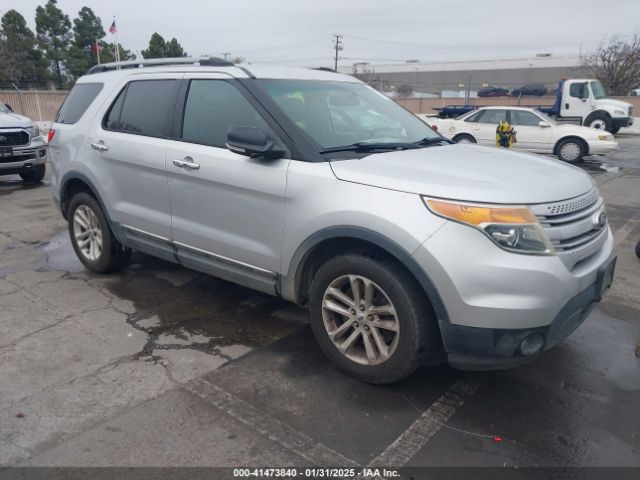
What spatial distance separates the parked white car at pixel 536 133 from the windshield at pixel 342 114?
11269mm

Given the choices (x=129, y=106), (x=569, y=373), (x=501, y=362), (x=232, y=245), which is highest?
(x=129, y=106)

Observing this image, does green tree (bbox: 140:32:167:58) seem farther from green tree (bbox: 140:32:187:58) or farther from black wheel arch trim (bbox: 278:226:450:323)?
black wheel arch trim (bbox: 278:226:450:323)

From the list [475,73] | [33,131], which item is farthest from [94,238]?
[475,73]

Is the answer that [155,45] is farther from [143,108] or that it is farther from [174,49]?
[143,108]

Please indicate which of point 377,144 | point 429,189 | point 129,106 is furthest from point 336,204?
point 129,106

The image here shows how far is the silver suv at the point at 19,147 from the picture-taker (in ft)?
31.5

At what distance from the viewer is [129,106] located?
455cm

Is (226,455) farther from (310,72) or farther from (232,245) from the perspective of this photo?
(310,72)

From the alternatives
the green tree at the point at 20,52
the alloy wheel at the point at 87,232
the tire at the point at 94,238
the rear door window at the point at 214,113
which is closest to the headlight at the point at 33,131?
the tire at the point at 94,238

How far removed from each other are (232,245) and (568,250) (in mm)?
2142

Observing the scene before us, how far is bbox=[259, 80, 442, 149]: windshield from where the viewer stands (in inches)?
141

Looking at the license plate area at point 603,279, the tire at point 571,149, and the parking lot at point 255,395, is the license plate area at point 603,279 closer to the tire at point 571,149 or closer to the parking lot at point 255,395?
the parking lot at point 255,395

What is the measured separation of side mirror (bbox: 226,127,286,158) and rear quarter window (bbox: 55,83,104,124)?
2.32m

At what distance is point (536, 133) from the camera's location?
→ 1505 cm
